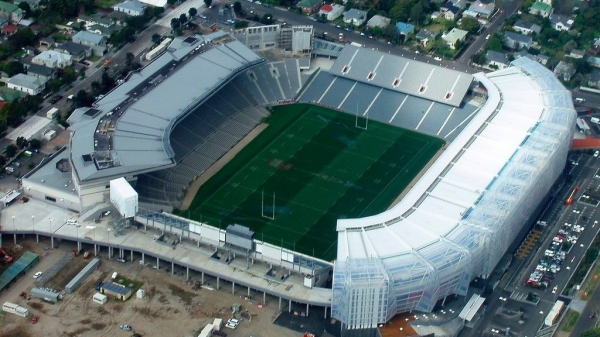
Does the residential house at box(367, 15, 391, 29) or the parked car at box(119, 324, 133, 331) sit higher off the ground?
the residential house at box(367, 15, 391, 29)

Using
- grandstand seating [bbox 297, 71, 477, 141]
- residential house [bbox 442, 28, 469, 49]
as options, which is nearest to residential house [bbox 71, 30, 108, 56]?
grandstand seating [bbox 297, 71, 477, 141]

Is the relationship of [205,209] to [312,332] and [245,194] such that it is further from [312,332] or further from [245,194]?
[312,332]

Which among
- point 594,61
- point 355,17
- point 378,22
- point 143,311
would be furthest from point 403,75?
point 143,311

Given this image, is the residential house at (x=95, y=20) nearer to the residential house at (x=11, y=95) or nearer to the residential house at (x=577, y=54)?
the residential house at (x=11, y=95)

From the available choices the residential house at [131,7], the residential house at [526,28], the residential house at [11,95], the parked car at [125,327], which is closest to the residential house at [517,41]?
the residential house at [526,28]

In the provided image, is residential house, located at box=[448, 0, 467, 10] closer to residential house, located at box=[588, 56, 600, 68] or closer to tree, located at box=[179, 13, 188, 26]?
residential house, located at box=[588, 56, 600, 68]

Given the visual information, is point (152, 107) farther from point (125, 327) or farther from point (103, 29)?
point (103, 29)

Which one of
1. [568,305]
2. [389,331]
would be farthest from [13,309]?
[568,305]

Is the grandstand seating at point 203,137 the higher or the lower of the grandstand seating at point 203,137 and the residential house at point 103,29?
the lower
